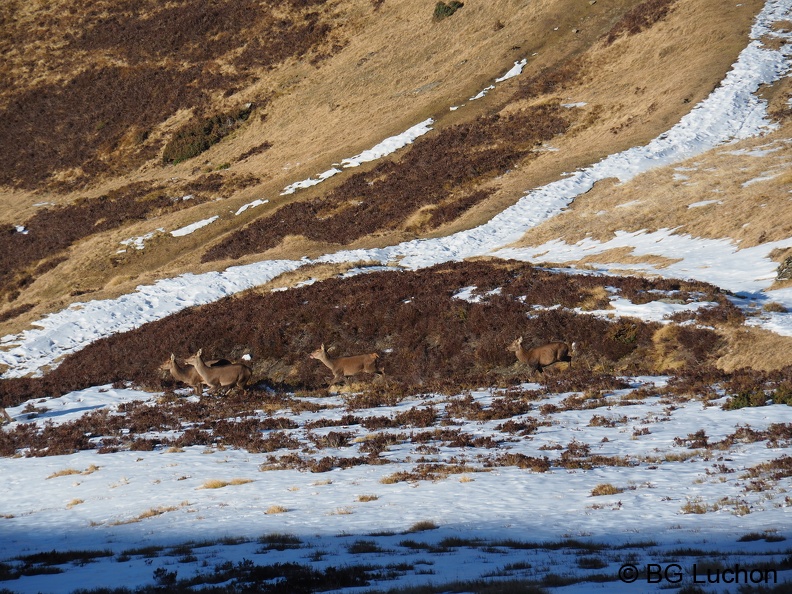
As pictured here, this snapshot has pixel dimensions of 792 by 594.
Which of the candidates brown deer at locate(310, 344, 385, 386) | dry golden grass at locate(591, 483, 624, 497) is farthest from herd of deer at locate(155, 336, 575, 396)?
dry golden grass at locate(591, 483, 624, 497)

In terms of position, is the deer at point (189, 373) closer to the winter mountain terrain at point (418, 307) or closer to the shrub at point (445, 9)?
the winter mountain terrain at point (418, 307)

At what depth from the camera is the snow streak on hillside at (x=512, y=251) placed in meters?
33.6

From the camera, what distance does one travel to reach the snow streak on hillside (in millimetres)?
33625

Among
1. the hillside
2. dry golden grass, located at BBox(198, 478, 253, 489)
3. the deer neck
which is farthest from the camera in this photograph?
the hillside

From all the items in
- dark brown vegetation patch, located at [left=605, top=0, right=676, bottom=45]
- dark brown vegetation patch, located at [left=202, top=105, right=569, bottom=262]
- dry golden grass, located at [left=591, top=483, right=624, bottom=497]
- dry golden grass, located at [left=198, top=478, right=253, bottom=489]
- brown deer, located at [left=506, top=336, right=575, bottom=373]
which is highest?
dark brown vegetation patch, located at [left=605, top=0, right=676, bottom=45]

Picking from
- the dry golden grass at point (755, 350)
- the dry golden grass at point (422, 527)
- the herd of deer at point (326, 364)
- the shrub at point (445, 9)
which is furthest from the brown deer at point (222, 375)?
the shrub at point (445, 9)

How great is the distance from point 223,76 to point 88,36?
77.0ft

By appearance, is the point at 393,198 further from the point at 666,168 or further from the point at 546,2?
the point at 546,2

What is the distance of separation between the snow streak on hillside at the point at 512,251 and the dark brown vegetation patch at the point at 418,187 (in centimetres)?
428

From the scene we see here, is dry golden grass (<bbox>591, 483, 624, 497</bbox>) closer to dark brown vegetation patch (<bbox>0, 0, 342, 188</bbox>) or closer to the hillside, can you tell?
the hillside

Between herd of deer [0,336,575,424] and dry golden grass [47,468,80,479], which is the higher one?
dry golden grass [47,468,80,479]

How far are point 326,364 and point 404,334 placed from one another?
145 inches

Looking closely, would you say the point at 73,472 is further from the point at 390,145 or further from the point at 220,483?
the point at 390,145

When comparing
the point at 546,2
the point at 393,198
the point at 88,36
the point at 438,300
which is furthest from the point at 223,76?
the point at 438,300
